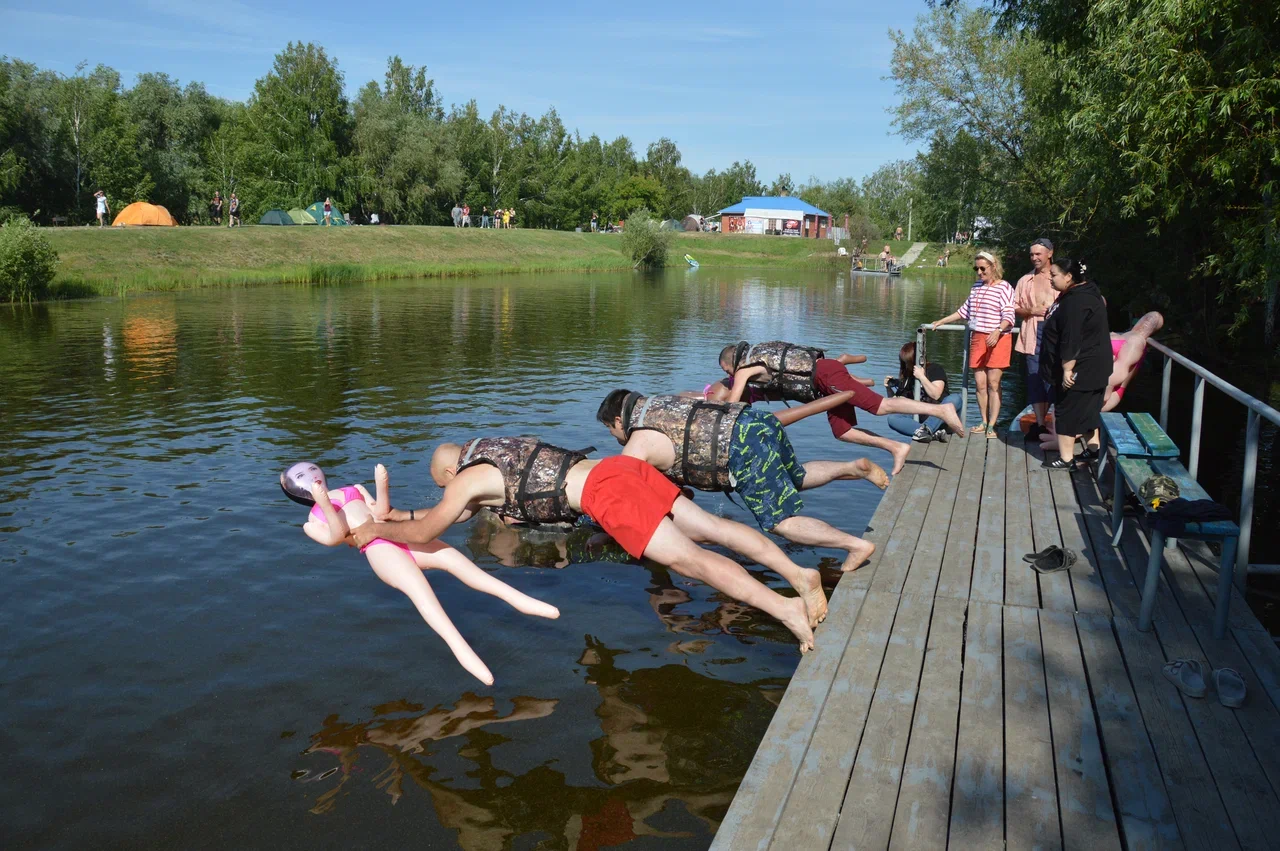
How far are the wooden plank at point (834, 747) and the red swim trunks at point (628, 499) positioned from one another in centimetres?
134

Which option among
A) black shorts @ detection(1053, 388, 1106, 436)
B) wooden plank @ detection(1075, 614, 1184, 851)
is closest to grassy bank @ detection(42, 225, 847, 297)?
black shorts @ detection(1053, 388, 1106, 436)

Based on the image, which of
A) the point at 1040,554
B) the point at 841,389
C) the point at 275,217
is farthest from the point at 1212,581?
the point at 275,217

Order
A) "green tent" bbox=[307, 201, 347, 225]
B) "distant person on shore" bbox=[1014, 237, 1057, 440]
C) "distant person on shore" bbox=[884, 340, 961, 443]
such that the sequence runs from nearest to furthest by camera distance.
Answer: "distant person on shore" bbox=[1014, 237, 1057, 440], "distant person on shore" bbox=[884, 340, 961, 443], "green tent" bbox=[307, 201, 347, 225]

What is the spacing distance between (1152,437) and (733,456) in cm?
345

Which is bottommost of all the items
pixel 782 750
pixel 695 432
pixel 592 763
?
pixel 592 763

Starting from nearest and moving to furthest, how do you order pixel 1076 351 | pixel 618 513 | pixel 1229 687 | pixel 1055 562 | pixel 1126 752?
1. pixel 1126 752
2. pixel 1229 687
3. pixel 618 513
4. pixel 1055 562
5. pixel 1076 351

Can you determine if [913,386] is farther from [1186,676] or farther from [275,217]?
[275,217]

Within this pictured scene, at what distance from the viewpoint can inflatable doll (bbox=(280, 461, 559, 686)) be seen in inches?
243

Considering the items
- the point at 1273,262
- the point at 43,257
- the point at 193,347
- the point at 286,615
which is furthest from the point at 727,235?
the point at 286,615

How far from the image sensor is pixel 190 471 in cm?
1193

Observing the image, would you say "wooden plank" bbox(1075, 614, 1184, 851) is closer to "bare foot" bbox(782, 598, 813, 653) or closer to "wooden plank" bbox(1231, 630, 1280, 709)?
"wooden plank" bbox(1231, 630, 1280, 709)

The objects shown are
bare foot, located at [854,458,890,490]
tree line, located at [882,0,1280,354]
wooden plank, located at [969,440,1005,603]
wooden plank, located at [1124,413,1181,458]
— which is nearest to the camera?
wooden plank, located at [969,440,1005,603]

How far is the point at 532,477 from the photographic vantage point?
6.18 meters

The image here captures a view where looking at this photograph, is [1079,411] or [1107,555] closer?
[1107,555]
